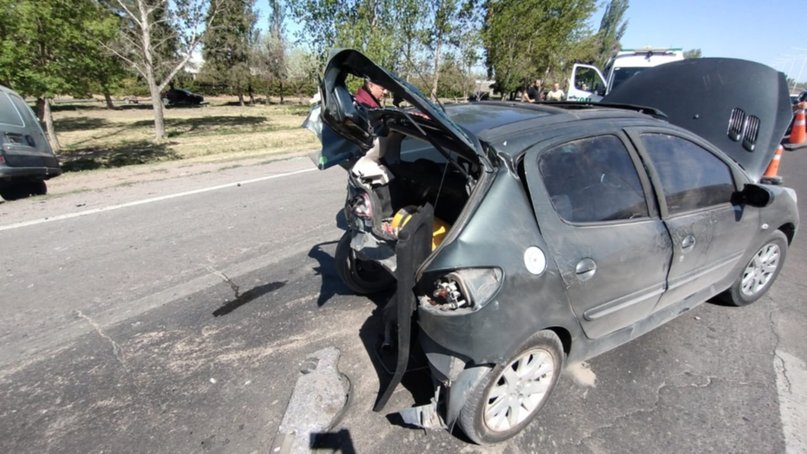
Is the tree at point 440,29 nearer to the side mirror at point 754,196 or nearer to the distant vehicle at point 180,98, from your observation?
the side mirror at point 754,196

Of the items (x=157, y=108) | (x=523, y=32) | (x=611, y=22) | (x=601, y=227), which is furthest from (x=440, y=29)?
(x=611, y=22)

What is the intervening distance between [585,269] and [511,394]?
0.77 metres

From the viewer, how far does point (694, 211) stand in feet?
9.03

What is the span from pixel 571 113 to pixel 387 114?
1.16m

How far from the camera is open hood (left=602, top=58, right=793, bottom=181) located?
4.31m

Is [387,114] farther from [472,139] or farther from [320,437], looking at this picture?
[320,437]

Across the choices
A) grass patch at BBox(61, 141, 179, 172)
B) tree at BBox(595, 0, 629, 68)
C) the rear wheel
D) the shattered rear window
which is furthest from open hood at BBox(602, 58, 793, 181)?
tree at BBox(595, 0, 629, 68)

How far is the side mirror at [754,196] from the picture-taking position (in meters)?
2.81

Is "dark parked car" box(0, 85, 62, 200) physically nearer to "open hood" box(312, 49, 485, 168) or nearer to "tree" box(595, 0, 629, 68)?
"open hood" box(312, 49, 485, 168)

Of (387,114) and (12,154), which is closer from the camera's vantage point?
(387,114)

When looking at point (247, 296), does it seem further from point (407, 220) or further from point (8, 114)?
point (8, 114)

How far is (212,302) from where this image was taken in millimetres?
3551

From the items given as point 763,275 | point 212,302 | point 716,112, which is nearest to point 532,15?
point 716,112

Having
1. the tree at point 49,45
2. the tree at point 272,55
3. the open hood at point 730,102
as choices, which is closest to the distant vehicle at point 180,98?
the tree at point 272,55
